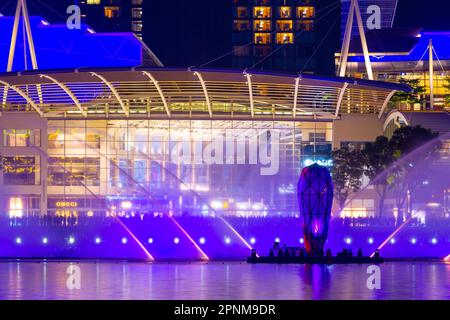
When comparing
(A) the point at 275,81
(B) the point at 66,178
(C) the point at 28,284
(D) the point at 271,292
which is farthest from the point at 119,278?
(B) the point at 66,178

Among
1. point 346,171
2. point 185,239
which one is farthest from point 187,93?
point 185,239

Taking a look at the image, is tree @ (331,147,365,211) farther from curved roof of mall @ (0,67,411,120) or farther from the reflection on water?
the reflection on water

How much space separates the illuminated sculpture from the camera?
63.4m

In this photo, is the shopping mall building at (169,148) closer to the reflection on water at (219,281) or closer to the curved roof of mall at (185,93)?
the curved roof of mall at (185,93)

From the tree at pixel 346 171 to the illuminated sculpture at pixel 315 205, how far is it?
107 feet

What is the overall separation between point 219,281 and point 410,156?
48.9m

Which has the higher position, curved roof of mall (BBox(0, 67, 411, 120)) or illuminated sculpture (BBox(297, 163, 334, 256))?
curved roof of mall (BBox(0, 67, 411, 120))

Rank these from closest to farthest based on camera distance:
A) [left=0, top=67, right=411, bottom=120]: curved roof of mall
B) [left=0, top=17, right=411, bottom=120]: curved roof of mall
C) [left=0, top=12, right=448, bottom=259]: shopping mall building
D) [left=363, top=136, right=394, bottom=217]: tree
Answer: [left=363, top=136, right=394, bottom=217]: tree
[left=0, top=17, right=411, bottom=120]: curved roof of mall
[left=0, top=67, right=411, bottom=120]: curved roof of mall
[left=0, top=12, right=448, bottom=259]: shopping mall building

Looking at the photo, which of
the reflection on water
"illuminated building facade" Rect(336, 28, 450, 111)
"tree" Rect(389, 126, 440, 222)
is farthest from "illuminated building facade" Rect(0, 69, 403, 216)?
"illuminated building facade" Rect(336, 28, 450, 111)

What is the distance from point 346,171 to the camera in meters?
96.9

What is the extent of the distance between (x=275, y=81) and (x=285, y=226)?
83.8 ft

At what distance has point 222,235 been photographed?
72562 mm

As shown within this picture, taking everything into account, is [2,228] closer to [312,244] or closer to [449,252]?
[312,244]

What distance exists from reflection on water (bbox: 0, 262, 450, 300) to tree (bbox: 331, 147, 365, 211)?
35.3 meters
